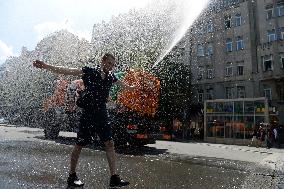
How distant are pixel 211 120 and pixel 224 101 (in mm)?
2205

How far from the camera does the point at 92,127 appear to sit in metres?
5.40

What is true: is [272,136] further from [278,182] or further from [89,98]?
[89,98]

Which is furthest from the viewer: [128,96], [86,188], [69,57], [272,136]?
[69,57]

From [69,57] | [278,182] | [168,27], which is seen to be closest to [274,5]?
[168,27]

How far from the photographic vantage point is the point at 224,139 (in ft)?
101

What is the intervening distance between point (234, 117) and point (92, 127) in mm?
26359

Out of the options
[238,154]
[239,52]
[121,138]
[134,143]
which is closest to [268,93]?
[239,52]

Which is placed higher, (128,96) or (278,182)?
(128,96)

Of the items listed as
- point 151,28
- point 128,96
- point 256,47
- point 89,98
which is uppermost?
point 151,28

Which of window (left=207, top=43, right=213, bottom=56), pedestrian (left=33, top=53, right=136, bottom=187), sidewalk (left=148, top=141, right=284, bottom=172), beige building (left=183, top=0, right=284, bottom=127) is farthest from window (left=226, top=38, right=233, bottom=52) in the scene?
pedestrian (left=33, top=53, right=136, bottom=187)

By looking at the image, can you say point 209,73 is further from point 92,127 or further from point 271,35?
point 92,127

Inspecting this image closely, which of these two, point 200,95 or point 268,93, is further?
point 200,95

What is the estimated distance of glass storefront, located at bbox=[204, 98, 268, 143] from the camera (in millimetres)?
28828

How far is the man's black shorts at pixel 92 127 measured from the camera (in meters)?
5.37
